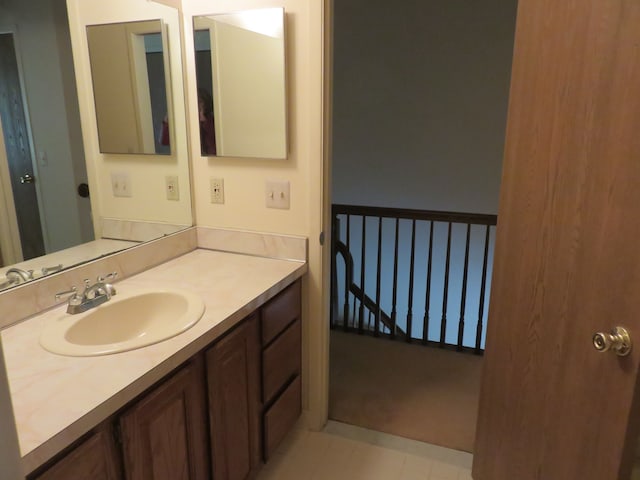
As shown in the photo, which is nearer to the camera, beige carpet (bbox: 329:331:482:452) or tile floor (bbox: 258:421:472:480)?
tile floor (bbox: 258:421:472:480)

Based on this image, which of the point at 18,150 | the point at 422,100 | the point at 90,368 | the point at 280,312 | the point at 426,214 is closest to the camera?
the point at 90,368

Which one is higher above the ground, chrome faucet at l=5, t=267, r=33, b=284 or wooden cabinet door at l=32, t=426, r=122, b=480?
chrome faucet at l=5, t=267, r=33, b=284

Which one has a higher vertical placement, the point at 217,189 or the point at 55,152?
the point at 55,152

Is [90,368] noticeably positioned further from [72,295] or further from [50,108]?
[50,108]

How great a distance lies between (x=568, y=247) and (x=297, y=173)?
3.41ft

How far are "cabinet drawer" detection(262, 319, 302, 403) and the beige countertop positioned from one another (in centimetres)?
25

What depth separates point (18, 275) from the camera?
135 centimetres

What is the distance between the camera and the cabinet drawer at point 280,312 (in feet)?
5.45

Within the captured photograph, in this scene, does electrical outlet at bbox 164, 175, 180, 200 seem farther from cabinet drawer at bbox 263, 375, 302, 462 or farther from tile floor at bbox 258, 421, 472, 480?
tile floor at bbox 258, 421, 472, 480

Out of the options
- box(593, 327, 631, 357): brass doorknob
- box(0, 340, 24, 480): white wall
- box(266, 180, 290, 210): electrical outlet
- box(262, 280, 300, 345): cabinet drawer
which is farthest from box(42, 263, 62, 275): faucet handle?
box(593, 327, 631, 357): brass doorknob

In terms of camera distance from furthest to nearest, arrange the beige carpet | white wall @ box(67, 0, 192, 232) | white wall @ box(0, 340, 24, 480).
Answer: the beige carpet
white wall @ box(67, 0, 192, 232)
white wall @ box(0, 340, 24, 480)

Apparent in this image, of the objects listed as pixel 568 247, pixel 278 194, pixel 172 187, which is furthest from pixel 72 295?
pixel 568 247

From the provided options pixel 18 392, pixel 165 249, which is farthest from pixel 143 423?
pixel 165 249

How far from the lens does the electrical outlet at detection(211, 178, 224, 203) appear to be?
2.01 meters
